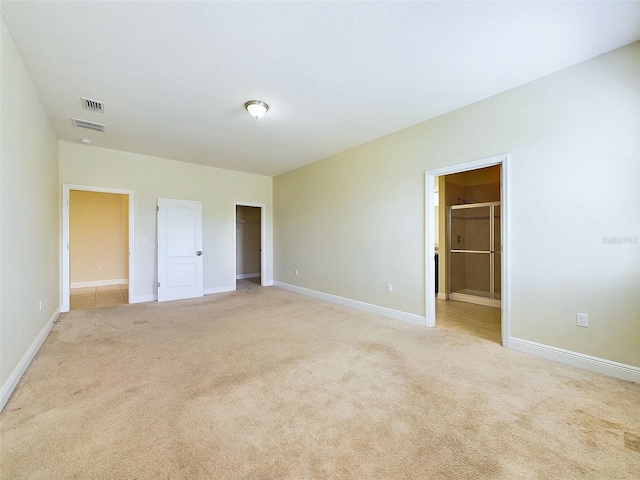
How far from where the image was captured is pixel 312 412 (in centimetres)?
186

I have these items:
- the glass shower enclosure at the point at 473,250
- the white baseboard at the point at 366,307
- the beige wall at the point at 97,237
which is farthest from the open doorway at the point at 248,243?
the glass shower enclosure at the point at 473,250

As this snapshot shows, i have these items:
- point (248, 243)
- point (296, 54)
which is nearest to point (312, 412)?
point (296, 54)

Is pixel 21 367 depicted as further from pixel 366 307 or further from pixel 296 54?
pixel 366 307

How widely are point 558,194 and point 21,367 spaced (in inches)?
205

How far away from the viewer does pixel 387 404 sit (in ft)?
6.40

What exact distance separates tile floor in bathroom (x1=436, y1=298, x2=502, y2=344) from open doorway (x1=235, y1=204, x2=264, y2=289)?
534 centimetres

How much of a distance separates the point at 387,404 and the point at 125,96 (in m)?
4.01

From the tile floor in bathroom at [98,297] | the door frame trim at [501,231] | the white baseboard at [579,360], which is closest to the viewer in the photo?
the white baseboard at [579,360]

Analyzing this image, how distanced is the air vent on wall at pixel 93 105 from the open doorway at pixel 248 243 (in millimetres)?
4769

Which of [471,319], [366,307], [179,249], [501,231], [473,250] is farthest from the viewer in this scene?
[473,250]

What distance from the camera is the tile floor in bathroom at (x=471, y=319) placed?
11.2 feet

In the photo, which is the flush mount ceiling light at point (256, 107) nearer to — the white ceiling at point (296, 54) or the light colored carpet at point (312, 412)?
the white ceiling at point (296, 54)

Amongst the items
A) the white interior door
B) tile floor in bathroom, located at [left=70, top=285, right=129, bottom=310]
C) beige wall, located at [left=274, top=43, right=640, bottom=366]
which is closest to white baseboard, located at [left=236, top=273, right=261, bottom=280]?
the white interior door

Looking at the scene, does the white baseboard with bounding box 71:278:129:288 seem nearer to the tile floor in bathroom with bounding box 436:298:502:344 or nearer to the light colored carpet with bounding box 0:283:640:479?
the light colored carpet with bounding box 0:283:640:479
